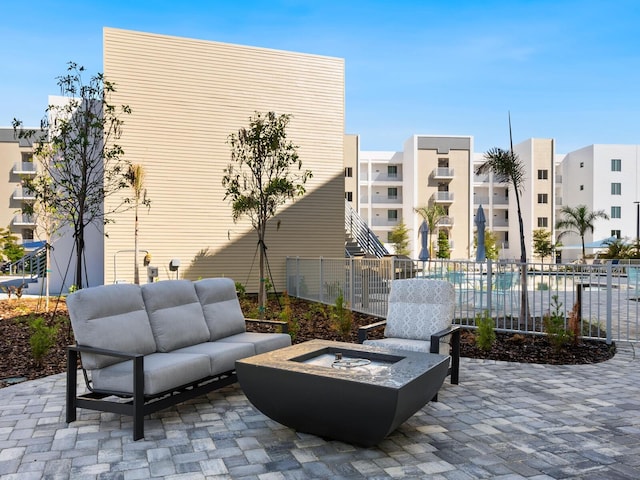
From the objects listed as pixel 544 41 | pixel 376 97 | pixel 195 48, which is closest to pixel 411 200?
pixel 376 97

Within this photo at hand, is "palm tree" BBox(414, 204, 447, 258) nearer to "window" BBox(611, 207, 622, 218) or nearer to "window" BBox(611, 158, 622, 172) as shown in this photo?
"window" BBox(611, 207, 622, 218)

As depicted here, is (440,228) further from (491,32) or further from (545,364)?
(545,364)

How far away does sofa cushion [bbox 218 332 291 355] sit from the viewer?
5.26m

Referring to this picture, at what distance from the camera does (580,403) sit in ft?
15.8

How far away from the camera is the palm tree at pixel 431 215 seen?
3728 centimetres

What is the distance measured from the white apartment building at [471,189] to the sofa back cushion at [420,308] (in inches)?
1336

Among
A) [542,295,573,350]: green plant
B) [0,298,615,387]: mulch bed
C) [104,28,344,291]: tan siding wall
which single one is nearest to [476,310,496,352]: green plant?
[0,298,615,387]: mulch bed

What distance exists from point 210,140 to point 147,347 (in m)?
10.5

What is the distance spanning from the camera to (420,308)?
5.66m

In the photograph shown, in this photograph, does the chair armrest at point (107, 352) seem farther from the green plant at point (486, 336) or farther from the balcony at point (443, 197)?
the balcony at point (443, 197)

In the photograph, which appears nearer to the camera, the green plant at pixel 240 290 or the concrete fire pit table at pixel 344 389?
the concrete fire pit table at pixel 344 389

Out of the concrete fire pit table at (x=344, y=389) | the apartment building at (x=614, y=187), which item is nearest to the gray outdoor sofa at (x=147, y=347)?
the concrete fire pit table at (x=344, y=389)

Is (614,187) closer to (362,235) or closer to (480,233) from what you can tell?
(362,235)

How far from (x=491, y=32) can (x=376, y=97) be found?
11.6 meters
